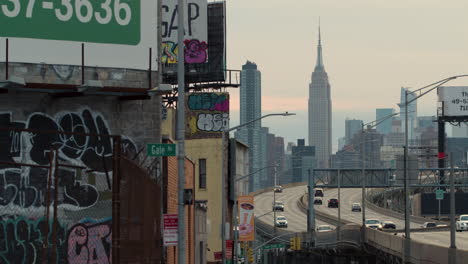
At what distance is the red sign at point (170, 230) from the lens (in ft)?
78.4

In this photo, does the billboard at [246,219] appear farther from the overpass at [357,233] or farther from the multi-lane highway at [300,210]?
the multi-lane highway at [300,210]

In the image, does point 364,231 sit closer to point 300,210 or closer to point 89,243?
point 89,243

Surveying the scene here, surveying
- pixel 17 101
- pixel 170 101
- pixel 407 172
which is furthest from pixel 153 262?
pixel 170 101

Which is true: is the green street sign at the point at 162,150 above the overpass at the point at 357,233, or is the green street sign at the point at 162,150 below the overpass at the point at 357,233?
above

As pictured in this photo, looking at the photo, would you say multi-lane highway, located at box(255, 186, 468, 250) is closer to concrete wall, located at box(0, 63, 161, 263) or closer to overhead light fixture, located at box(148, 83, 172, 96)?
concrete wall, located at box(0, 63, 161, 263)

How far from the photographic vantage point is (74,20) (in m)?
27.2

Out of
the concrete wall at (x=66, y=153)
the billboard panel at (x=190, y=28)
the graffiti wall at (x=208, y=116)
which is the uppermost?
the billboard panel at (x=190, y=28)

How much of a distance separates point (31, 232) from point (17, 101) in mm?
3713

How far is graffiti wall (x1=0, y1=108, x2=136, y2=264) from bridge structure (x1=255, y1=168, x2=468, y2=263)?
87.0 feet

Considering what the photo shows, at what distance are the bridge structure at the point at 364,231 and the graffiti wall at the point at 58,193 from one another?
87.0 ft

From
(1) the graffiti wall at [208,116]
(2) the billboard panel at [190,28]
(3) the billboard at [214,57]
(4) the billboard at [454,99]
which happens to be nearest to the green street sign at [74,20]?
(2) the billboard panel at [190,28]

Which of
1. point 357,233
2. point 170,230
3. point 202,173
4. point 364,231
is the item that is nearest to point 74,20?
point 170,230

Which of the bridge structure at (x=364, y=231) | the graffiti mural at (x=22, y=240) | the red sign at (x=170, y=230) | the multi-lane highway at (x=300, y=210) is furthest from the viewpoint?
the multi-lane highway at (x=300, y=210)

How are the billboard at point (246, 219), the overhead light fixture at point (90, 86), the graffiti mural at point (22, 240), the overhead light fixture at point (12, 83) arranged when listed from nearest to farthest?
1. the graffiti mural at point (22, 240)
2. the overhead light fixture at point (12, 83)
3. the overhead light fixture at point (90, 86)
4. the billboard at point (246, 219)
